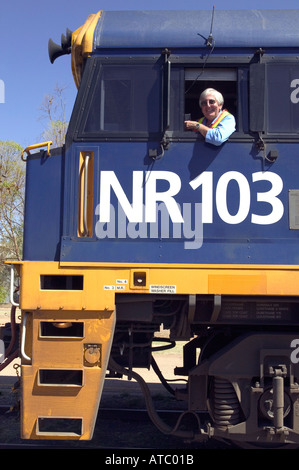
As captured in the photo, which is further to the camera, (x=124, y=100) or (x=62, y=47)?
(x=62, y=47)

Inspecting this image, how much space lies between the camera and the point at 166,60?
353 cm

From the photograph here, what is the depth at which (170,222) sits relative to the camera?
3.44 m

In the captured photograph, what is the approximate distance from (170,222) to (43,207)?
1.16m

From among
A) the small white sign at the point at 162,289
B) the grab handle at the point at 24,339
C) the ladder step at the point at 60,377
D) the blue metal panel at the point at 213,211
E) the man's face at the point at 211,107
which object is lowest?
the ladder step at the point at 60,377

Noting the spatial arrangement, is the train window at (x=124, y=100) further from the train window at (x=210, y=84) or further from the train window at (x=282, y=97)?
the train window at (x=282, y=97)

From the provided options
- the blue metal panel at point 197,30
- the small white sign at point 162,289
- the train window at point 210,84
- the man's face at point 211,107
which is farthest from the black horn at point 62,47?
the small white sign at point 162,289

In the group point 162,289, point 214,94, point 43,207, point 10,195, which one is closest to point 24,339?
point 43,207

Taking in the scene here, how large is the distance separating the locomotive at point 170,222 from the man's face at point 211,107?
0.59 feet

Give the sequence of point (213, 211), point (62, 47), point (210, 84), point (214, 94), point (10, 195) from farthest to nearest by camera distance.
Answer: point (10, 195) → point (62, 47) → point (210, 84) → point (214, 94) → point (213, 211)

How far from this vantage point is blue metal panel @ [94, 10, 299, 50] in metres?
3.53

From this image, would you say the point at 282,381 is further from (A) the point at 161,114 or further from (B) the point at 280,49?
(B) the point at 280,49

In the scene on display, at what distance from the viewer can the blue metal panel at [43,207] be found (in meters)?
3.53

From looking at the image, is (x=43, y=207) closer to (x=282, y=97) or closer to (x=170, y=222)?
(x=170, y=222)
